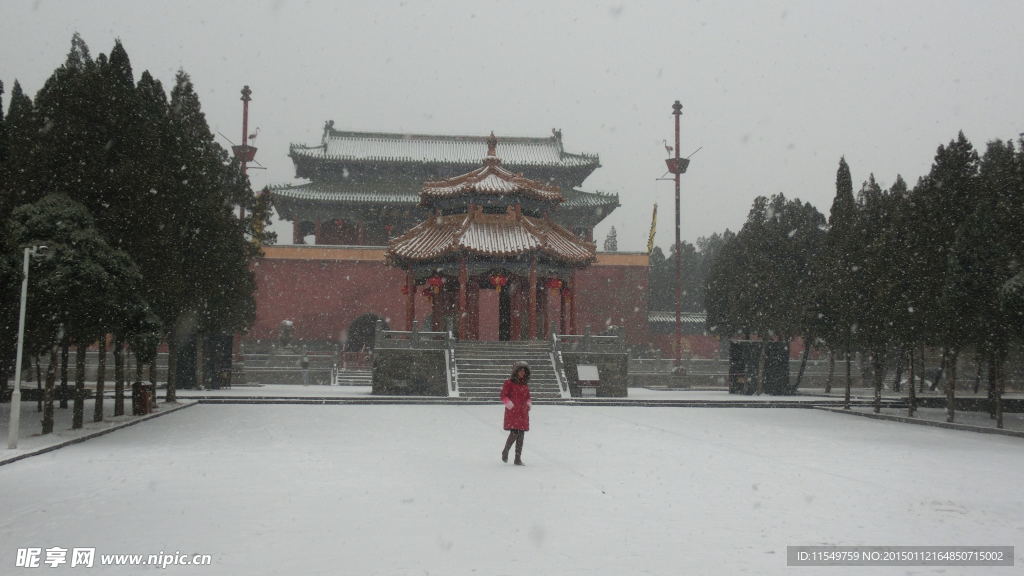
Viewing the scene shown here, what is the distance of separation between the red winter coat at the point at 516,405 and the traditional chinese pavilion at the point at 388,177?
1290 inches

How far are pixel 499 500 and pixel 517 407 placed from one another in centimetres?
265

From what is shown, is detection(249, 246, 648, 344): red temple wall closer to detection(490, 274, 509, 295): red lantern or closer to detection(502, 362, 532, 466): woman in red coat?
detection(490, 274, 509, 295): red lantern

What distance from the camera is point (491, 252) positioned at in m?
28.0

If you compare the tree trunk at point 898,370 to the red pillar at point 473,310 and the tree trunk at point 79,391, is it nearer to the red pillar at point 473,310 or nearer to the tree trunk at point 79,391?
the red pillar at point 473,310

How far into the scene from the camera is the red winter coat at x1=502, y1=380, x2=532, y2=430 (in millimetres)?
10766

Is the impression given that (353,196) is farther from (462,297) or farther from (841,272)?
(841,272)

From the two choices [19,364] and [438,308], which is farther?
[438,308]

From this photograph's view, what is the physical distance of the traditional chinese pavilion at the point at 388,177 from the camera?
144ft

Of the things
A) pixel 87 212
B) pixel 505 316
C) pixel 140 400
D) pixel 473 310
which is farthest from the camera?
pixel 505 316

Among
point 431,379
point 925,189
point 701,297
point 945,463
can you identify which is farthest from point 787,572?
point 701,297

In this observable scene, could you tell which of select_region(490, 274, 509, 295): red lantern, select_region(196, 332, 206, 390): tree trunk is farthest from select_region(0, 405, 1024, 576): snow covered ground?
select_region(196, 332, 206, 390): tree trunk

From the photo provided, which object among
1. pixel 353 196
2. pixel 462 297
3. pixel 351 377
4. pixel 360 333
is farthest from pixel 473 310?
pixel 353 196

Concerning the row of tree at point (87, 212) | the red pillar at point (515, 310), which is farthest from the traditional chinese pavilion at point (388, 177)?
the row of tree at point (87, 212)

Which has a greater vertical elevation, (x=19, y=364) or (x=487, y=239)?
(x=487, y=239)
